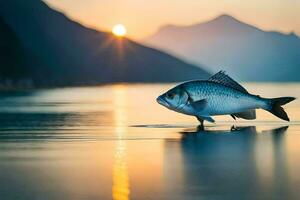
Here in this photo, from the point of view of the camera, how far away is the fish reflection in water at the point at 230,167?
750cm

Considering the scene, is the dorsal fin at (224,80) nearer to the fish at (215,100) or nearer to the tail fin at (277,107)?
the fish at (215,100)

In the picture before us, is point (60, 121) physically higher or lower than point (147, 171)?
higher

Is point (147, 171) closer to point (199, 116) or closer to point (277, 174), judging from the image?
point (277, 174)

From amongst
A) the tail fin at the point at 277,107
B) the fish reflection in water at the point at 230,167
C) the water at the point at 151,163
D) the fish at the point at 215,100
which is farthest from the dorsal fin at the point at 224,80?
the fish reflection in water at the point at 230,167

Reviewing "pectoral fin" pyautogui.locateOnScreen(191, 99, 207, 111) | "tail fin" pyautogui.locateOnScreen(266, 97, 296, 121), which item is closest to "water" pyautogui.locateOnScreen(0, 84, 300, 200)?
"tail fin" pyautogui.locateOnScreen(266, 97, 296, 121)

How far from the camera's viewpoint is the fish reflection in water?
7.50 m

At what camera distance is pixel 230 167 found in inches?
372

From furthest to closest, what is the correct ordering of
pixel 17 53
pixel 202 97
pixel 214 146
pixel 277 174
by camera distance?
pixel 17 53 → pixel 202 97 → pixel 214 146 → pixel 277 174

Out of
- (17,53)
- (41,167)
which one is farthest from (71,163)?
(17,53)

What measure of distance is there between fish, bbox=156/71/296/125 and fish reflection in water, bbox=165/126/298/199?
0.99m

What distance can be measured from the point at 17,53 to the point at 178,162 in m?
152

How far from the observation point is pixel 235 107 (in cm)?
1642

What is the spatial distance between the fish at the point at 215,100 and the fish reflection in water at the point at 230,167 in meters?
0.99

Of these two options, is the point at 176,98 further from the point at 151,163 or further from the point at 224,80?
the point at 151,163
